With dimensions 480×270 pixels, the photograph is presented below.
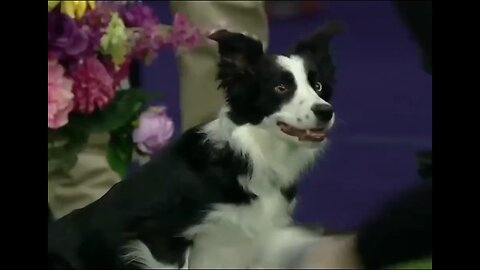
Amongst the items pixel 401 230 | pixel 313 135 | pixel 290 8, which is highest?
pixel 290 8

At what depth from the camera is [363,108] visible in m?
0.94

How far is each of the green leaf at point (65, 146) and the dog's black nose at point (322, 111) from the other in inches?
10.7

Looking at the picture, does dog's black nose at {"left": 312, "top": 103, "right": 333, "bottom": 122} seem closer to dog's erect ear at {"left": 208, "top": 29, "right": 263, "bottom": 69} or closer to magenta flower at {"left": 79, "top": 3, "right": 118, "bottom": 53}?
dog's erect ear at {"left": 208, "top": 29, "right": 263, "bottom": 69}

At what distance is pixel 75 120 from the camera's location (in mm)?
801

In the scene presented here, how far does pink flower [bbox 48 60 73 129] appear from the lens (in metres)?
0.74

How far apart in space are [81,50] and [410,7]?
28 cm

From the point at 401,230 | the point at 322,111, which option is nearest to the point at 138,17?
the point at 322,111

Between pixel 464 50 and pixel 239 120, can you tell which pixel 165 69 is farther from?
pixel 464 50

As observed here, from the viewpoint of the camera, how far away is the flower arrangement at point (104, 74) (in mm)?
743

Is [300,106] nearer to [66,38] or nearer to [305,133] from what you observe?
[305,133]

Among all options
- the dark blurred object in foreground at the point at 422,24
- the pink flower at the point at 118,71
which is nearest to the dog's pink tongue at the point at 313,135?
the dark blurred object in foreground at the point at 422,24

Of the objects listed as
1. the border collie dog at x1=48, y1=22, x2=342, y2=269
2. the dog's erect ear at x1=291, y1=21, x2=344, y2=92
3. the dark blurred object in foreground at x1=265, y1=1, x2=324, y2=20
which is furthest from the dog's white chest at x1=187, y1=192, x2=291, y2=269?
the dark blurred object in foreground at x1=265, y1=1, x2=324, y2=20

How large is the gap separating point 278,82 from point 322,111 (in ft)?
0.14

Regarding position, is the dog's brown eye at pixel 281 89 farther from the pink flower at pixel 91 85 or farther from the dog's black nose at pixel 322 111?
the pink flower at pixel 91 85
